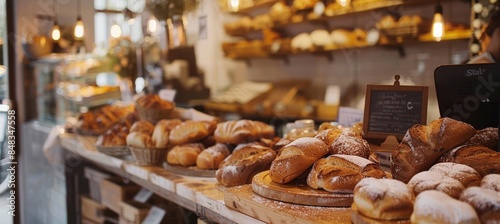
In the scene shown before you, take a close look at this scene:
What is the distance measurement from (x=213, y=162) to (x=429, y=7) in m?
3.07

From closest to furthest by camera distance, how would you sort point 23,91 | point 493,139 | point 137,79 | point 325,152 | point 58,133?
point 493,139, point 325,152, point 58,133, point 137,79, point 23,91

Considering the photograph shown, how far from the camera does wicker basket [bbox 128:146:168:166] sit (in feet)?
8.46

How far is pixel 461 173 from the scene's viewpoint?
1311 mm

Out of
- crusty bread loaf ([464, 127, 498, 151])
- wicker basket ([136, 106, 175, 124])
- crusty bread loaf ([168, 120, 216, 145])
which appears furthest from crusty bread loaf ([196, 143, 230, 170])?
crusty bread loaf ([464, 127, 498, 151])

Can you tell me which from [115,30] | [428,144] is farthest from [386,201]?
[115,30]

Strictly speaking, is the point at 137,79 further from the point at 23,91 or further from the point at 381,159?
the point at 381,159

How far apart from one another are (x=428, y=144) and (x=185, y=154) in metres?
1.19

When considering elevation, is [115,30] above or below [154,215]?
above

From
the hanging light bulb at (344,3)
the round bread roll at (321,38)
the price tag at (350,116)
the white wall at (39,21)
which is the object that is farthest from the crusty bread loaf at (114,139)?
the white wall at (39,21)

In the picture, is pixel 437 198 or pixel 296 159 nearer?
pixel 437 198


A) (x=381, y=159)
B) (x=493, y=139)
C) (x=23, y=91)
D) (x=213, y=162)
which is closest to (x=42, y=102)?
(x=23, y=91)

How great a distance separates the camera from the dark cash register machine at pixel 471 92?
5.70 feet

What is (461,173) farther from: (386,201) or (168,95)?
(168,95)

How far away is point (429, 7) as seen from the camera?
14.8 ft
